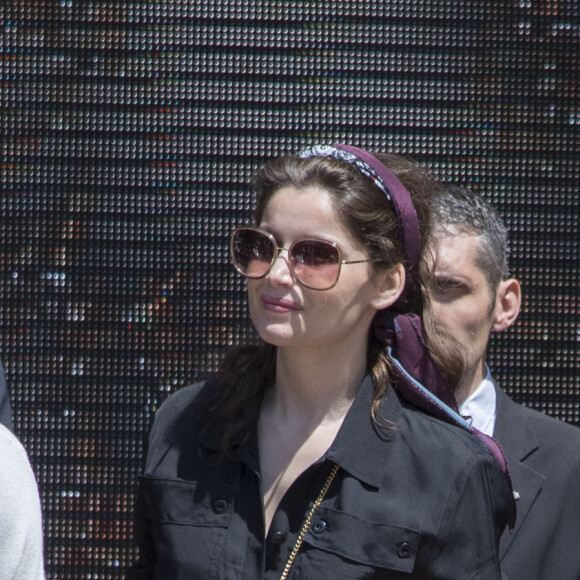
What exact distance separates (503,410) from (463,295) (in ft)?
1.21

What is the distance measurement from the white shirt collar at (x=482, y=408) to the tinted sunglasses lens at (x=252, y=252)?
0.89 meters

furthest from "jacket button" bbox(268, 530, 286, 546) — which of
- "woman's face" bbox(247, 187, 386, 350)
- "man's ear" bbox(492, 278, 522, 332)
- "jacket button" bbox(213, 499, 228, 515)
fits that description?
"man's ear" bbox(492, 278, 522, 332)

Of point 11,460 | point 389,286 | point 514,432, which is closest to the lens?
point 11,460

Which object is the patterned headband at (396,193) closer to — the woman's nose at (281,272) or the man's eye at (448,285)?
the woman's nose at (281,272)

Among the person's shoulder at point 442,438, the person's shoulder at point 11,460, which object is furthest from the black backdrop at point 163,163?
the person's shoulder at point 11,460

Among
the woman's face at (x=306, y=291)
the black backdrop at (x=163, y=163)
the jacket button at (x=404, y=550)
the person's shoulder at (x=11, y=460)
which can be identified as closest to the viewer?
the person's shoulder at (x=11, y=460)

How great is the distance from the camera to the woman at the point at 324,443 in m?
1.71

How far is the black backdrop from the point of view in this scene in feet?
9.55

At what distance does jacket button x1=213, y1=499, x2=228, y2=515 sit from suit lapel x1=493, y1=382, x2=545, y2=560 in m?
0.86

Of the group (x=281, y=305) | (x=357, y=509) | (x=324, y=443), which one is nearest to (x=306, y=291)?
(x=281, y=305)

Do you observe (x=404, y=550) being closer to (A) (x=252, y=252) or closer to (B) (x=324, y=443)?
(B) (x=324, y=443)

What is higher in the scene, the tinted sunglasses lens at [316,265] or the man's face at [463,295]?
the tinted sunglasses lens at [316,265]

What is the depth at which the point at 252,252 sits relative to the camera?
181cm

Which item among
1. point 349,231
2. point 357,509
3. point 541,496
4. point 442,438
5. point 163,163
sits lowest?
point 541,496
